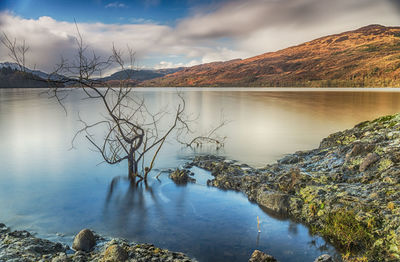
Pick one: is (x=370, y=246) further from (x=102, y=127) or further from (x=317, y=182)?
(x=102, y=127)

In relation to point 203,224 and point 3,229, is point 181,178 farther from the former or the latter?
point 3,229

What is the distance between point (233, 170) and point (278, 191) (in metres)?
2.26

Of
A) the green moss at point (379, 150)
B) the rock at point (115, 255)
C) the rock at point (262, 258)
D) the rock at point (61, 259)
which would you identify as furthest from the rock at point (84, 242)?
the green moss at point (379, 150)

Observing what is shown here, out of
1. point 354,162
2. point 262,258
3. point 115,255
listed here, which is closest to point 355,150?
point 354,162

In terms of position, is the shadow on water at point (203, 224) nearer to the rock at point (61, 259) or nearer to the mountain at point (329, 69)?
the rock at point (61, 259)

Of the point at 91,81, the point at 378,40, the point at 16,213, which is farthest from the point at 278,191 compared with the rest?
the point at 378,40

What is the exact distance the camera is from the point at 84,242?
4.98 metres

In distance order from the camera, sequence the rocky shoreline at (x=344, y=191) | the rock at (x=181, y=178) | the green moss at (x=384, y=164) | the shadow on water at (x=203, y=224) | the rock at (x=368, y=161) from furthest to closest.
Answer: the rock at (x=181, y=178) < the rock at (x=368, y=161) < the green moss at (x=384, y=164) < the shadow on water at (x=203, y=224) < the rocky shoreline at (x=344, y=191)

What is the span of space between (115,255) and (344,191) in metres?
5.17

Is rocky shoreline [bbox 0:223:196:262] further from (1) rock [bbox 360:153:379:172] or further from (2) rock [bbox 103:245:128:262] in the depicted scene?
(1) rock [bbox 360:153:379:172]

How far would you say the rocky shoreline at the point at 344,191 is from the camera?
485cm

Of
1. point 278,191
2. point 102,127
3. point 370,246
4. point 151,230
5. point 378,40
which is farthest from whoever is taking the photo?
point 378,40

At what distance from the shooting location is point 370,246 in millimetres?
4695

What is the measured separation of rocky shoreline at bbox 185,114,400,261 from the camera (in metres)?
4.85
